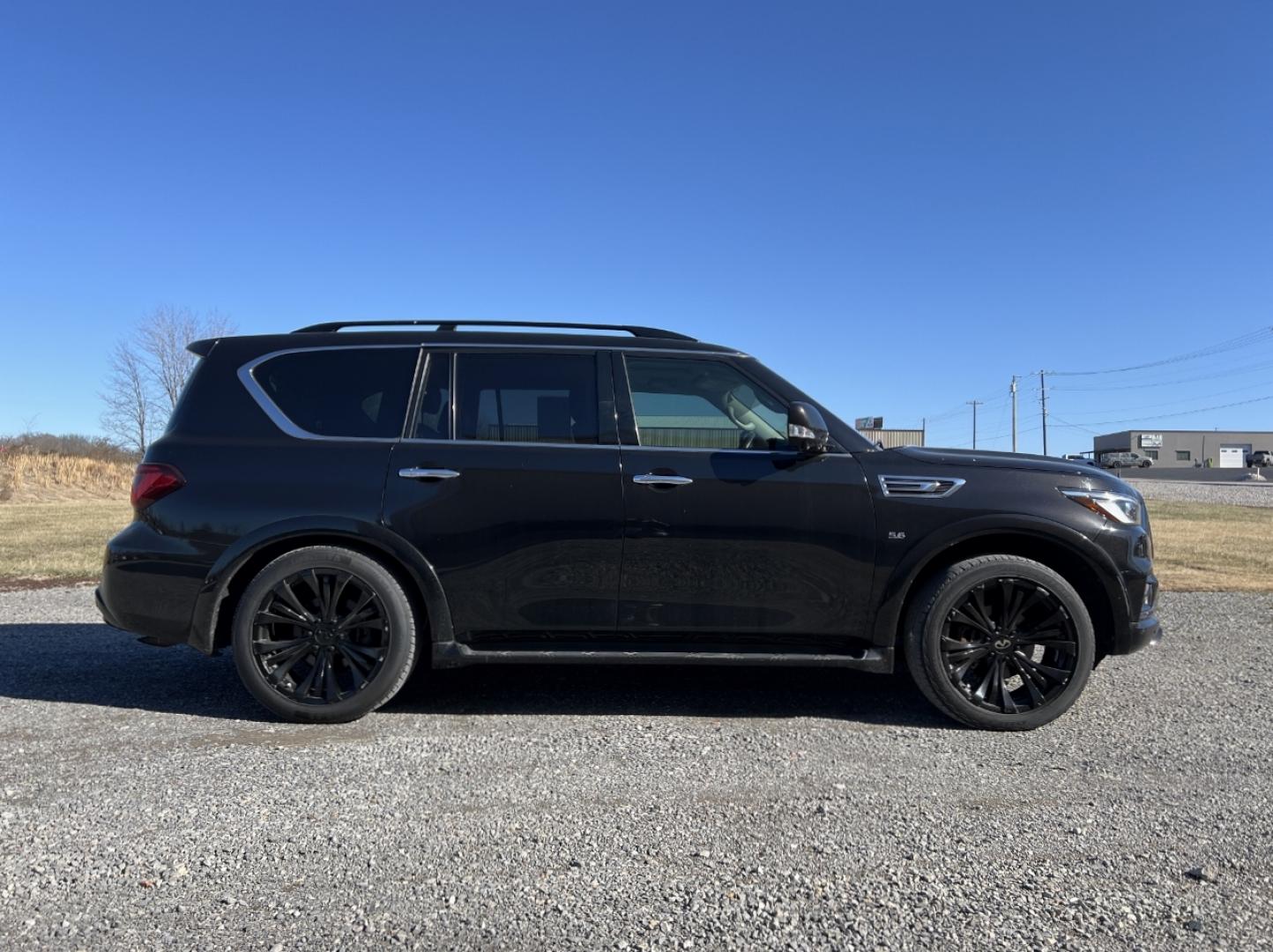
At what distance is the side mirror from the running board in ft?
3.16

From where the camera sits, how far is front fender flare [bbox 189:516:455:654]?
154 inches

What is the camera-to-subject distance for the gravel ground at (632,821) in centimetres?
223

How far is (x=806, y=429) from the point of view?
3.90m

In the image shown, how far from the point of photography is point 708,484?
3930 millimetres

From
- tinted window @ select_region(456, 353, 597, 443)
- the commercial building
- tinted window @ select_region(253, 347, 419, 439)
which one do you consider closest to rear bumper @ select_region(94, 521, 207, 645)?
tinted window @ select_region(253, 347, 419, 439)

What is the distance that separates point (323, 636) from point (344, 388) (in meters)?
1.21

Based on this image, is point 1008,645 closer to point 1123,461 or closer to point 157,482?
point 157,482

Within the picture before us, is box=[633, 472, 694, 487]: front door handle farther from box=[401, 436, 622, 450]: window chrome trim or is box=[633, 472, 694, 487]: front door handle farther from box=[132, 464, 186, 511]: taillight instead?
box=[132, 464, 186, 511]: taillight

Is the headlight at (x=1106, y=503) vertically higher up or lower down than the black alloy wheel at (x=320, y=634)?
higher up

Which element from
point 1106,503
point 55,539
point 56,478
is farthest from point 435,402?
point 56,478

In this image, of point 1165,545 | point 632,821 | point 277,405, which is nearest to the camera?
point 632,821

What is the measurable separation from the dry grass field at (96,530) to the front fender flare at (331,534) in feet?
A: 20.8

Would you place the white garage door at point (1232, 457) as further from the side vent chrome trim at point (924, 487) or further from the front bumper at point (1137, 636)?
the side vent chrome trim at point (924, 487)

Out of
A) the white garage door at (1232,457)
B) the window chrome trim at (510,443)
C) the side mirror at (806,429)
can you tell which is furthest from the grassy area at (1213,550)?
the white garage door at (1232,457)
